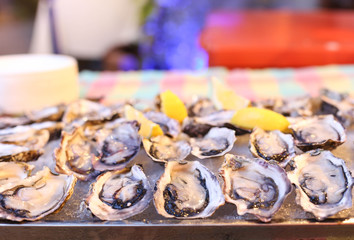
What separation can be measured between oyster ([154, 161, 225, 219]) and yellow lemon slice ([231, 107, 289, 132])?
202mm

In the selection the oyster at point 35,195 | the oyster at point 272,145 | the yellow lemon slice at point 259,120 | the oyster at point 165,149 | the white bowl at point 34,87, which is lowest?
the white bowl at point 34,87

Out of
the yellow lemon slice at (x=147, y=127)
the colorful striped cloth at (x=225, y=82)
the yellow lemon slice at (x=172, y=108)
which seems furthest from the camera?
the colorful striped cloth at (x=225, y=82)

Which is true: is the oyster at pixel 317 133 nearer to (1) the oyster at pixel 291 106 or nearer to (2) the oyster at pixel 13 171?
(1) the oyster at pixel 291 106

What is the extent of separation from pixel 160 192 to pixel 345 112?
1.86 feet

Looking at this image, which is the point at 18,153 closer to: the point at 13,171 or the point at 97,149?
the point at 13,171

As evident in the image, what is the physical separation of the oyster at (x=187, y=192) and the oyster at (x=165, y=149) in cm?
6

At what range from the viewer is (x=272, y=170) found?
67cm

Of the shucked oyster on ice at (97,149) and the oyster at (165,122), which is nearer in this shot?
the shucked oyster on ice at (97,149)

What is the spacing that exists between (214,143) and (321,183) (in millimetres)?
240

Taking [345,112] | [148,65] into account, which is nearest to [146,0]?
[148,65]

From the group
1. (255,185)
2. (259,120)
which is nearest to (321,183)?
(255,185)

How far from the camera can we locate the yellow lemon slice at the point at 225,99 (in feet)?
3.25

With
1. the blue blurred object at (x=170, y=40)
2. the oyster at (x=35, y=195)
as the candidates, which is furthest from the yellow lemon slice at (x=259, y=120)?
the blue blurred object at (x=170, y=40)

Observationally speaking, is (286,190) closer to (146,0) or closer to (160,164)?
(160,164)
